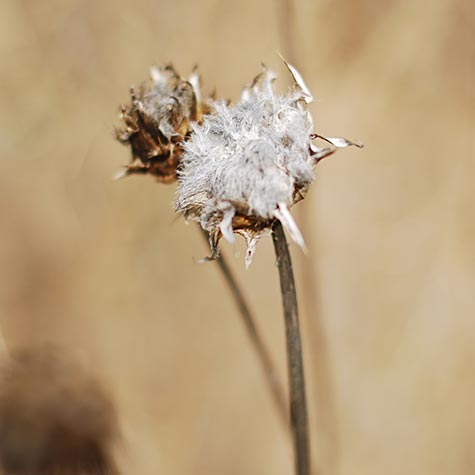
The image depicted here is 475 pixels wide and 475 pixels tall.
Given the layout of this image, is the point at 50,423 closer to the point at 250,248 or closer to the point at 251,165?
the point at 250,248

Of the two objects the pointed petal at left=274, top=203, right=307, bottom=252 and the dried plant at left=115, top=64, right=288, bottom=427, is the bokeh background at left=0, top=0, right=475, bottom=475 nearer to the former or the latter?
the dried plant at left=115, top=64, right=288, bottom=427

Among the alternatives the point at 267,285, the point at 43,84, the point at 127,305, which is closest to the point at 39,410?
the point at 127,305

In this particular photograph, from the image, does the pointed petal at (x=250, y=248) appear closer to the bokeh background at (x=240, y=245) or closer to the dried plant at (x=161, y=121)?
the dried plant at (x=161, y=121)

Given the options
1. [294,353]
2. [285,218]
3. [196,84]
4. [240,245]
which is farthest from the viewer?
[240,245]

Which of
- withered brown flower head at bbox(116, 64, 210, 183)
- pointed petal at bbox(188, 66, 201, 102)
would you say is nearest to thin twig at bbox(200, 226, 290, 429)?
withered brown flower head at bbox(116, 64, 210, 183)

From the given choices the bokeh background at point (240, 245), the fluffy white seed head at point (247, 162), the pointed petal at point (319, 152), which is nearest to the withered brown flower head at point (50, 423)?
the bokeh background at point (240, 245)

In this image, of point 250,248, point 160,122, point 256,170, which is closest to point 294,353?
point 250,248
